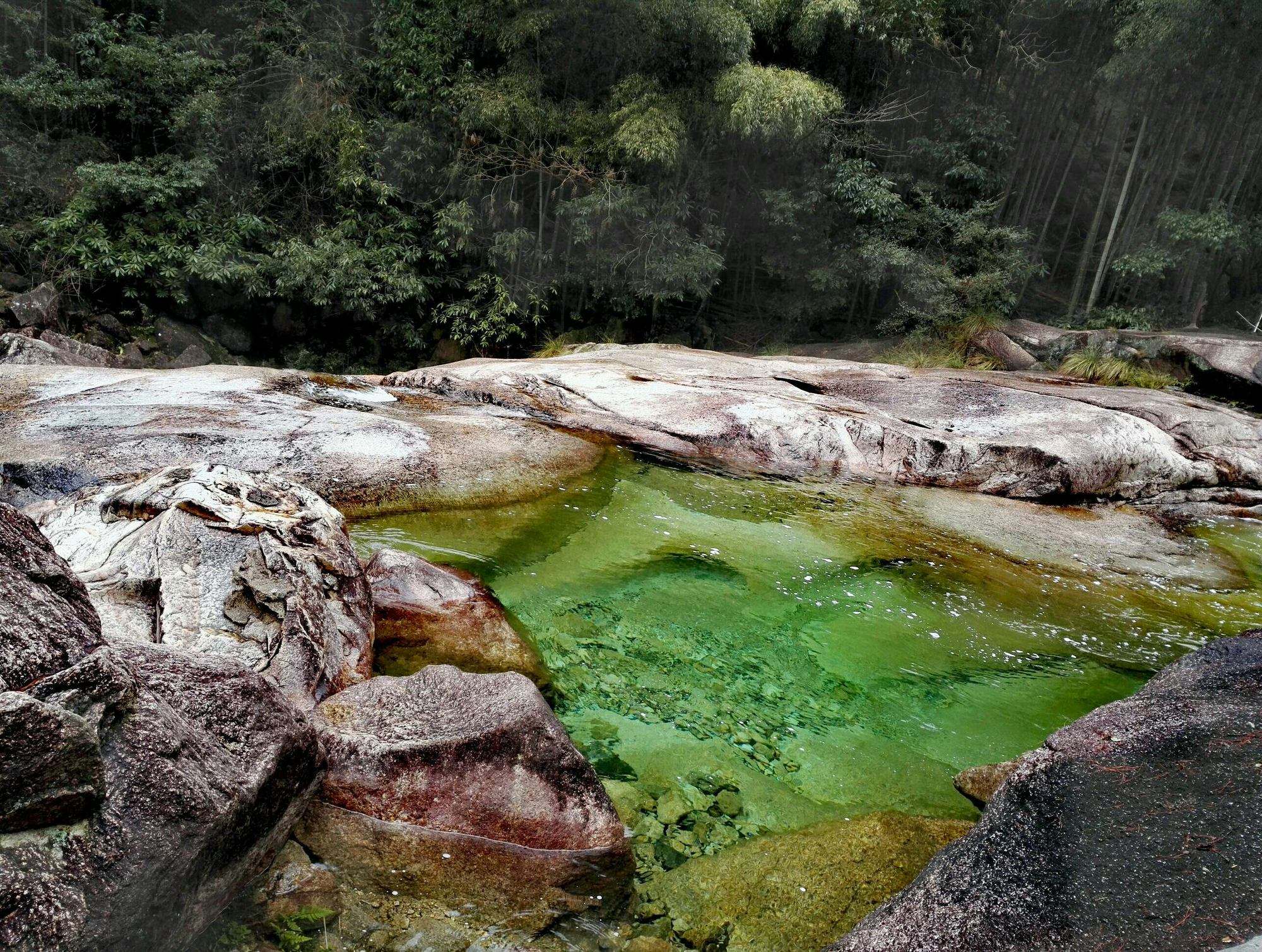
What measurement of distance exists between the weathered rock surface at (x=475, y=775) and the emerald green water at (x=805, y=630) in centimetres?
43

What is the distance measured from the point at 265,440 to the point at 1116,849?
17.9ft

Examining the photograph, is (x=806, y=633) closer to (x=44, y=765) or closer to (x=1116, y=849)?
(x=1116, y=849)

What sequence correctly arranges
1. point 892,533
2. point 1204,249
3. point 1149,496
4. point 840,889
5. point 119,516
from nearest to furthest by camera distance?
point 840,889 < point 119,516 < point 892,533 < point 1149,496 < point 1204,249

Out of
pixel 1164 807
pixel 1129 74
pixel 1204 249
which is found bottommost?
pixel 1164 807

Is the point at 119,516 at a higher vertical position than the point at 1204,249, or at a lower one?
lower

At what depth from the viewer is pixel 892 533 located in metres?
5.47

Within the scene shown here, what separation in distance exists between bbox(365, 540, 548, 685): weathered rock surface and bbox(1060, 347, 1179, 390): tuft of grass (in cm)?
1084

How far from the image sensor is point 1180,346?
11266 mm

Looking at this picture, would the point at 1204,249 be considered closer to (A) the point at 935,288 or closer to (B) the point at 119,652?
(A) the point at 935,288

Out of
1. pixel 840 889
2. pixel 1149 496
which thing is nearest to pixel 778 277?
pixel 1149 496

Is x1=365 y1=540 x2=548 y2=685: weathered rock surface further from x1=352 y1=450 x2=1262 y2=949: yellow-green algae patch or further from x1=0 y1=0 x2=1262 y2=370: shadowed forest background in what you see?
x1=0 y1=0 x2=1262 y2=370: shadowed forest background

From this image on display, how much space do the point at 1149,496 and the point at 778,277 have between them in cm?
1123

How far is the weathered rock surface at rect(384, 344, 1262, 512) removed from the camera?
688 cm

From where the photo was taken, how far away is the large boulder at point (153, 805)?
4.81 ft
